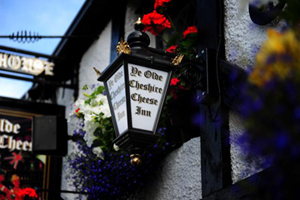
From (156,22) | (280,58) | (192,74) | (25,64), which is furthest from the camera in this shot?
(25,64)

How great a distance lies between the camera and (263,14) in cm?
359

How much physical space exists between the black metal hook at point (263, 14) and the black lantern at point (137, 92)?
59 centimetres

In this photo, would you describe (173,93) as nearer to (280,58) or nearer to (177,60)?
(177,60)

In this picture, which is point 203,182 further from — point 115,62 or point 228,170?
point 115,62

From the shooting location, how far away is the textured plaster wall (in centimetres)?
363

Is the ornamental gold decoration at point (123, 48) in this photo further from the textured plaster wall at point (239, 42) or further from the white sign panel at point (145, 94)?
the textured plaster wall at point (239, 42)

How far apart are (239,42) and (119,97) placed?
1031 mm

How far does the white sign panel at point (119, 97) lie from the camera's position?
11.3 feet

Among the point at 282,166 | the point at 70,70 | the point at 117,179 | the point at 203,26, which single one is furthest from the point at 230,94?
the point at 70,70

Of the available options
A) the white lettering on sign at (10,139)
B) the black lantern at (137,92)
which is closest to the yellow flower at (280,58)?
the black lantern at (137,92)

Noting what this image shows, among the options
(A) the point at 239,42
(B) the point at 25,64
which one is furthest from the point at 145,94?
(B) the point at 25,64

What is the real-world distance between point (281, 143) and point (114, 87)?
195cm

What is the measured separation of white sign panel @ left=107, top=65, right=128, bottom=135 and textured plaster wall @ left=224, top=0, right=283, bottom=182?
76 cm

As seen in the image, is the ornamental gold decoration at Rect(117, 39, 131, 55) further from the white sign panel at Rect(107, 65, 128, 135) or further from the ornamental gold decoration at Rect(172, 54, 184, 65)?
the ornamental gold decoration at Rect(172, 54, 184, 65)
